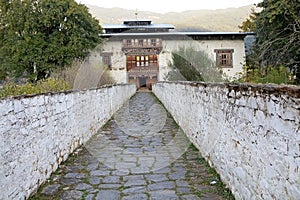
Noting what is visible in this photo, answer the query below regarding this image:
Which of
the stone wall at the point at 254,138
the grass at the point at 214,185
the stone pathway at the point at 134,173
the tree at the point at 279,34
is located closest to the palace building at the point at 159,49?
the tree at the point at 279,34

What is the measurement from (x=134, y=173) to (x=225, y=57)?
28.7 meters

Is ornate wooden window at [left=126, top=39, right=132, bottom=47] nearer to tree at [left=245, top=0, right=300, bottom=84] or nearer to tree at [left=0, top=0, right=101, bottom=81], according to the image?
tree at [left=0, top=0, right=101, bottom=81]

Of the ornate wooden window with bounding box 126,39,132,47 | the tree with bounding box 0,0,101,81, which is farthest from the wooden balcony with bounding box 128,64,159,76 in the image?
the tree with bounding box 0,0,101,81

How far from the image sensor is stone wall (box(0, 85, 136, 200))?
3.15 meters

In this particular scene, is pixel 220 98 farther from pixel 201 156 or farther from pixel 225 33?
pixel 225 33

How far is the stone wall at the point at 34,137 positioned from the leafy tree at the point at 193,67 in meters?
10.6

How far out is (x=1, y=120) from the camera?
306 centimetres

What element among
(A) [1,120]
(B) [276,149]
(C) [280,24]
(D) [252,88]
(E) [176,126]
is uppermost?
(C) [280,24]

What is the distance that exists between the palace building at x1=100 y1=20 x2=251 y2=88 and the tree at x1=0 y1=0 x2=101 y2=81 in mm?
7790

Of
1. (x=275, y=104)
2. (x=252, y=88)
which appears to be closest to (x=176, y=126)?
(x=252, y=88)

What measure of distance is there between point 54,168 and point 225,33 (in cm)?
2868

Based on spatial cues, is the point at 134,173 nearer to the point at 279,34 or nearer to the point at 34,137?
the point at 34,137

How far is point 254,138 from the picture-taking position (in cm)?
294

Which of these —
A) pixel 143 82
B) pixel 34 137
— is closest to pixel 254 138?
pixel 34 137
